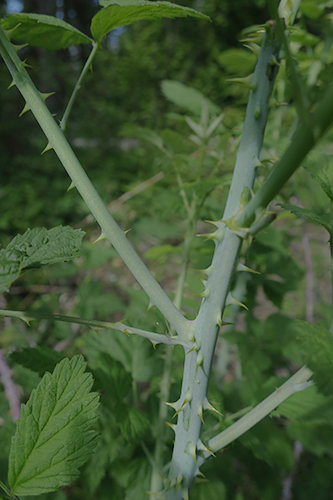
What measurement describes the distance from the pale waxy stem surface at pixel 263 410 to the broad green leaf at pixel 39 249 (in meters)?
0.30

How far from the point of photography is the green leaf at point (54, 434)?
0.35 meters

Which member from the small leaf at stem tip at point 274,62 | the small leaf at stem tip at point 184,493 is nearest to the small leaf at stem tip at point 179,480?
the small leaf at stem tip at point 184,493

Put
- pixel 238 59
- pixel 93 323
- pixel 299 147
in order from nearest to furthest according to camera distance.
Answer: pixel 299 147
pixel 93 323
pixel 238 59

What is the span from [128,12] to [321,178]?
0.33 m

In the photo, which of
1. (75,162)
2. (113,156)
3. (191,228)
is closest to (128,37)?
(113,156)

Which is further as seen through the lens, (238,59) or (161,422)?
(238,59)

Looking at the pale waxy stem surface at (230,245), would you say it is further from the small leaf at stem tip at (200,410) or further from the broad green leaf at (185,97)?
the broad green leaf at (185,97)

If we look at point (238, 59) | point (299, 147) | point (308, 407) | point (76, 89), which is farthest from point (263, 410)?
point (238, 59)

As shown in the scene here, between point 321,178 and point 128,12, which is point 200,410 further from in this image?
point 128,12

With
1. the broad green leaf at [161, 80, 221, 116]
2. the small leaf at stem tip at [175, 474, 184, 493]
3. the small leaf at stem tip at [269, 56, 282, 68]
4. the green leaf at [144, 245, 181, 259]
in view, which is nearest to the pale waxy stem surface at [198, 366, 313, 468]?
the small leaf at stem tip at [175, 474, 184, 493]

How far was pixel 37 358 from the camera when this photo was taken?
0.55m

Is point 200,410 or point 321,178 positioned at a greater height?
point 321,178

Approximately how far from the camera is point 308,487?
1.08 meters

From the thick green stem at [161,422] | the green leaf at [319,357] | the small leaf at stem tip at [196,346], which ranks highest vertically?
the green leaf at [319,357]
